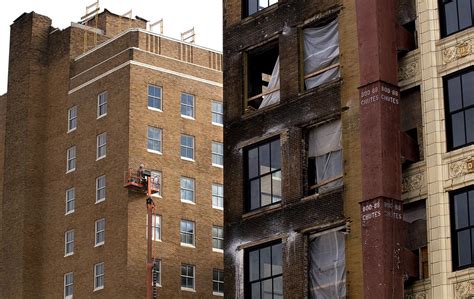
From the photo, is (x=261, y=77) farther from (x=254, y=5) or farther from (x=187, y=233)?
(x=187, y=233)

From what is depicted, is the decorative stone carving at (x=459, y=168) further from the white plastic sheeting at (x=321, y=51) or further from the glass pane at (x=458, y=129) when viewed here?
the white plastic sheeting at (x=321, y=51)

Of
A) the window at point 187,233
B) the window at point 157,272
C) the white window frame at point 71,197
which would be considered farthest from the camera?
the white window frame at point 71,197

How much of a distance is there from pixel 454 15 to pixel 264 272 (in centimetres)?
1260

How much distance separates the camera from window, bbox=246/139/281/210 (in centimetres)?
5078

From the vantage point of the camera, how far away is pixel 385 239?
43.9 m

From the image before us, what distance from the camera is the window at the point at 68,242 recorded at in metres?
89.3

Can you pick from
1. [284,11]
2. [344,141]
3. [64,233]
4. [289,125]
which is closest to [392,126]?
[344,141]

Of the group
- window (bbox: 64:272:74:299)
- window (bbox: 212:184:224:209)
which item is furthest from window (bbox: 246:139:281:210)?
window (bbox: 64:272:74:299)

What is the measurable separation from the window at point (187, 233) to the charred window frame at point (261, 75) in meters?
33.6

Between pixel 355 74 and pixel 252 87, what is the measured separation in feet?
23.2

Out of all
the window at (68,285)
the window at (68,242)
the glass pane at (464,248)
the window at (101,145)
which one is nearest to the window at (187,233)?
the window at (101,145)

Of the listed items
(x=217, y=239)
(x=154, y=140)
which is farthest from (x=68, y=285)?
(x=154, y=140)

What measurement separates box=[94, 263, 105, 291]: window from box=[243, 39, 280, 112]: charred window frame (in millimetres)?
33517

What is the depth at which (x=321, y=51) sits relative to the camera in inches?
1991
